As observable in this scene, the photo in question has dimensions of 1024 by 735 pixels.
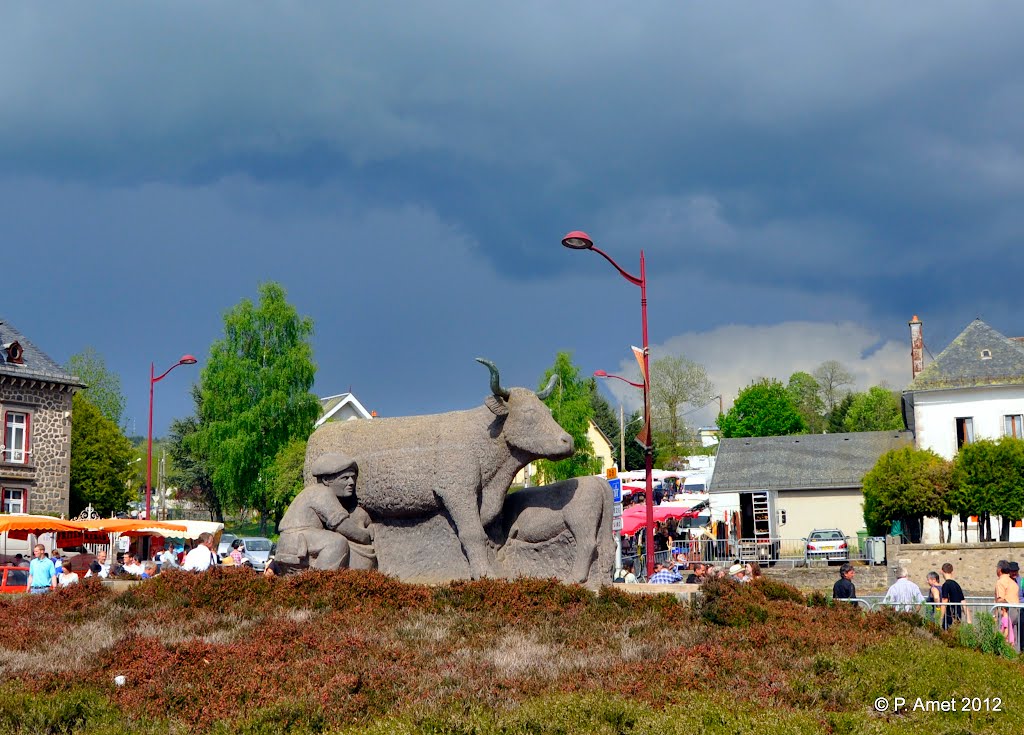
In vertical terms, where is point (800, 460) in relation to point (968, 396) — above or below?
below

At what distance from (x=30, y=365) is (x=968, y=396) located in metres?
41.1

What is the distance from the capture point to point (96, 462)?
158 feet

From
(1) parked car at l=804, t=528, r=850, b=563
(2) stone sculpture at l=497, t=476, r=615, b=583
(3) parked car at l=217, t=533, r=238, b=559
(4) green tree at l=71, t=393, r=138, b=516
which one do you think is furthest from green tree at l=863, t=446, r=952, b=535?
(4) green tree at l=71, t=393, r=138, b=516

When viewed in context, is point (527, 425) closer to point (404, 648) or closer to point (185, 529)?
point (404, 648)

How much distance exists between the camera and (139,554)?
126 feet

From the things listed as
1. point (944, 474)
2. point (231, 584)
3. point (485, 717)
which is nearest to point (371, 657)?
point (485, 717)

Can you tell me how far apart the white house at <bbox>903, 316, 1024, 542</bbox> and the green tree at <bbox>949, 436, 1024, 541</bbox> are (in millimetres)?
10278

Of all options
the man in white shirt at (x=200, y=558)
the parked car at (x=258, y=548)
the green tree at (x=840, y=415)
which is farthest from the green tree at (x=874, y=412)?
the man in white shirt at (x=200, y=558)

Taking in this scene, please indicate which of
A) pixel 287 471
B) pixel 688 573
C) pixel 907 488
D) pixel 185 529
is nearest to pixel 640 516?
pixel 907 488

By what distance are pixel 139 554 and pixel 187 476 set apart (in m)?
29.9

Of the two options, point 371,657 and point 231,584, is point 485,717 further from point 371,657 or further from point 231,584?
point 231,584

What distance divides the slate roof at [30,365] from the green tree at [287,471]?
8790 millimetres

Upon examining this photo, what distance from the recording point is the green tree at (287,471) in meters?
43.5

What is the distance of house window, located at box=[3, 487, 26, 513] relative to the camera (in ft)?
139
